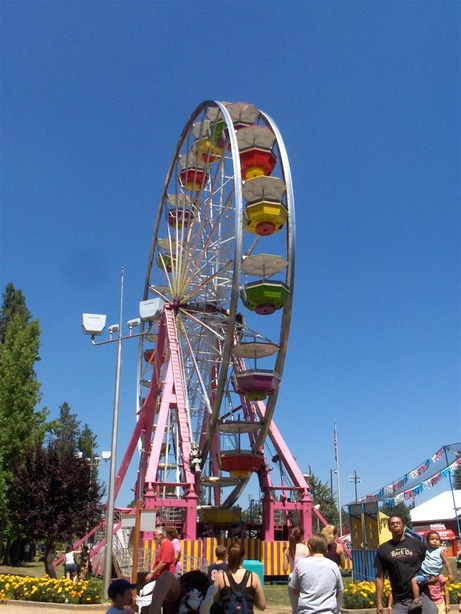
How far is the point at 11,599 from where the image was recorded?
14.5 m

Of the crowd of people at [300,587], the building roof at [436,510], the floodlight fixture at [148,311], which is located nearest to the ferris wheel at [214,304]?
the floodlight fixture at [148,311]

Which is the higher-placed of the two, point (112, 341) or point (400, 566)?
point (112, 341)

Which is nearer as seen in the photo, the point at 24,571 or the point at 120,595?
the point at 120,595

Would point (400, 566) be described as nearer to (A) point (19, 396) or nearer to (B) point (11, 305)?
(A) point (19, 396)

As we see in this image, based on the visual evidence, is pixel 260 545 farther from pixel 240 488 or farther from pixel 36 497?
pixel 36 497

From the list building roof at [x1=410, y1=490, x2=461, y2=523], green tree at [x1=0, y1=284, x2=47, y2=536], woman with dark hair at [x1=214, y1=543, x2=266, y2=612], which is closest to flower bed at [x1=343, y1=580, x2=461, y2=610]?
woman with dark hair at [x1=214, y1=543, x2=266, y2=612]

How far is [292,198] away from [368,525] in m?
10.7

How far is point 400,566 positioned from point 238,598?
5.22 feet

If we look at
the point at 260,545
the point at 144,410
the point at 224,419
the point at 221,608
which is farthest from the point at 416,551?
the point at 144,410

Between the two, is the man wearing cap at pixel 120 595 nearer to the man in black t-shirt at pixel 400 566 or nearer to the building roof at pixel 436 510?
the man in black t-shirt at pixel 400 566

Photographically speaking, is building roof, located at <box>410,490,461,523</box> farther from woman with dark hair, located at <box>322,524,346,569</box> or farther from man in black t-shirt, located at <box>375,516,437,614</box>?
man in black t-shirt, located at <box>375,516,437,614</box>

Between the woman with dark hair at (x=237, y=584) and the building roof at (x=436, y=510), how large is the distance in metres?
60.6

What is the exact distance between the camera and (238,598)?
5.55 m

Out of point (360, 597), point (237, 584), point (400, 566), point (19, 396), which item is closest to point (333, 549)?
point (400, 566)
